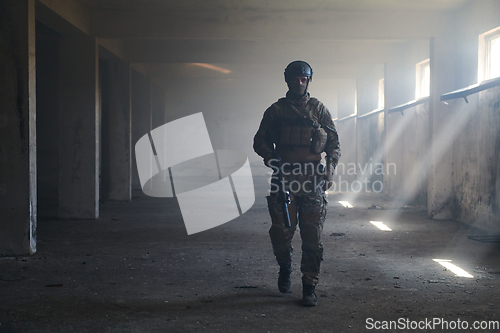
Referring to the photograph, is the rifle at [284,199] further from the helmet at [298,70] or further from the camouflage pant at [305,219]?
the helmet at [298,70]

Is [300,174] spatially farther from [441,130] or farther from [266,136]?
[441,130]

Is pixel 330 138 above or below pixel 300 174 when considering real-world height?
above

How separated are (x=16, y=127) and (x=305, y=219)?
3.39 metres

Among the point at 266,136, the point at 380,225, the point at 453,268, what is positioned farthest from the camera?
the point at 380,225

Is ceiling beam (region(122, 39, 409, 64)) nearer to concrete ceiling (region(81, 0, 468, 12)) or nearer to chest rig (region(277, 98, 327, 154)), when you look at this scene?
concrete ceiling (region(81, 0, 468, 12))

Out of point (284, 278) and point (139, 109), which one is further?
point (139, 109)

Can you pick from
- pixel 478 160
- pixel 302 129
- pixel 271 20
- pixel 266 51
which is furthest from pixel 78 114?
pixel 478 160

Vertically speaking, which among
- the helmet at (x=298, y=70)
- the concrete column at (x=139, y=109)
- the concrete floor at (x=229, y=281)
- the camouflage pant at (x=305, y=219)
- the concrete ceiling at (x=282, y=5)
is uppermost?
the concrete ceiling at (x=282, y=5)

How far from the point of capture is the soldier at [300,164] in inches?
133

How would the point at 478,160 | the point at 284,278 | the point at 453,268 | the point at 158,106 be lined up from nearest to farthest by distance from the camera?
the point at 284,278 → the point at 453,268 → the point at 478,160 → the point at 158,106

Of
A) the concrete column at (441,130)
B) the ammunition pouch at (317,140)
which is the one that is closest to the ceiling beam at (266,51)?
the concrete column at (441,130)

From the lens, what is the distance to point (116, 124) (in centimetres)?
994

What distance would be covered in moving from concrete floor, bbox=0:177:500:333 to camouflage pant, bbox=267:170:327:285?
34 centimetres

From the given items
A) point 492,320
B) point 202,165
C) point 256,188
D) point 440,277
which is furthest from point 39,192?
point 492,320
